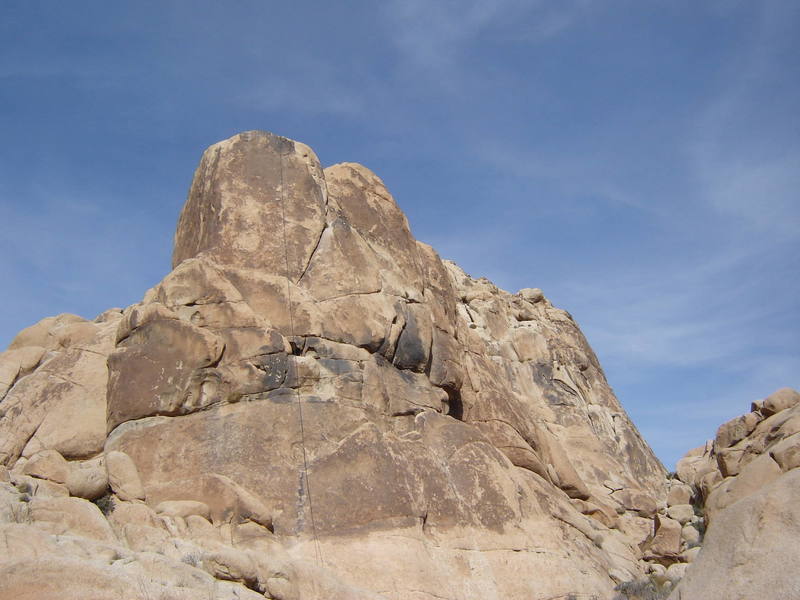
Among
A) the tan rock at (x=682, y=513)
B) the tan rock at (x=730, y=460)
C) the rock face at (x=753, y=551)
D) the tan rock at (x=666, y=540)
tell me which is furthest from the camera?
the tan rock at (x=682, y=513)

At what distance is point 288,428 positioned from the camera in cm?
1772

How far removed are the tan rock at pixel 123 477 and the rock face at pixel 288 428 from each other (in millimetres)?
42

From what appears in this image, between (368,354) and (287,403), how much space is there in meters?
2.52

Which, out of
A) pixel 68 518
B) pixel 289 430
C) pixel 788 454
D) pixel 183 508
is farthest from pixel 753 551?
pixel 289 430

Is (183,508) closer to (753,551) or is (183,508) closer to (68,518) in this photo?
(68,518)

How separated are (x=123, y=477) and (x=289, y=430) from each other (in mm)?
3317

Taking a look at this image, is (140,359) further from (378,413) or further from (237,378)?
(378,413)

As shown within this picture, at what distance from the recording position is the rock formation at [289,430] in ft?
48.9

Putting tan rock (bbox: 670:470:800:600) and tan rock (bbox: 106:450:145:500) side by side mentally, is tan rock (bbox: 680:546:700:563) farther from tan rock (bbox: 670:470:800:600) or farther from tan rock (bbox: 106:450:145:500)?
tan rock (bbox: 670:470:800:600)

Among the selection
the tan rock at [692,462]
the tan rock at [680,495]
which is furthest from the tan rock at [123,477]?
the tan rock at [692,462]

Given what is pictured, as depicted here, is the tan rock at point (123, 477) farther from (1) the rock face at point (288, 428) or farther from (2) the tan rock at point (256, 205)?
(2) the tan rock at point (256, 205)

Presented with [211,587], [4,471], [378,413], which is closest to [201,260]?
[378,413]

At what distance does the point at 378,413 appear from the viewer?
750 inches

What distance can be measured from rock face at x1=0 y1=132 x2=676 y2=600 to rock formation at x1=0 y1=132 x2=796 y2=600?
48 mm
